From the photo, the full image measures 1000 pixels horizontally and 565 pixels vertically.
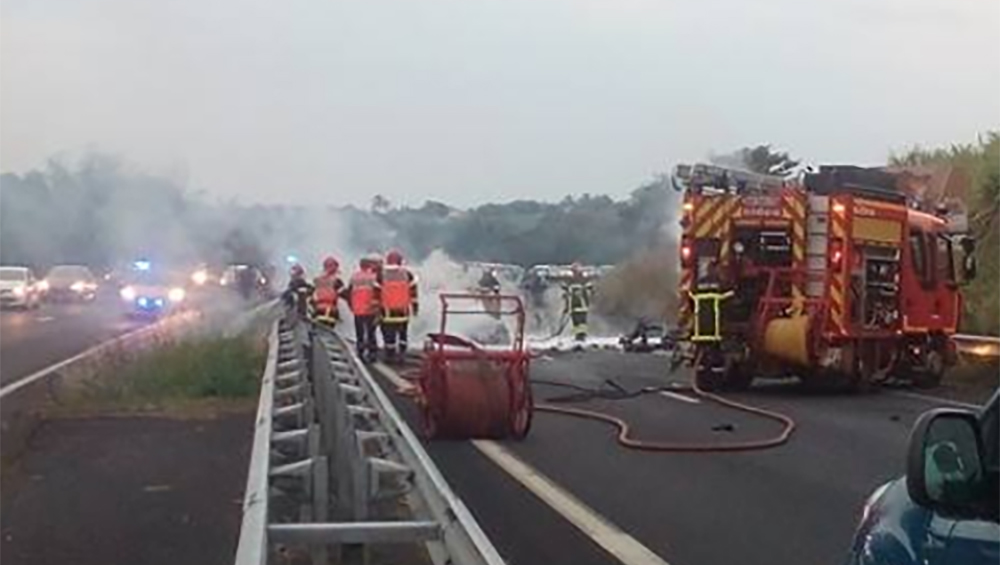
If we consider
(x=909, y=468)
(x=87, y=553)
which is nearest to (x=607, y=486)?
(x=87, y=553)

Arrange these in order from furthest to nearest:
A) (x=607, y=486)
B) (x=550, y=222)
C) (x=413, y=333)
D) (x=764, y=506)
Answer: (x=550, y=222) < (x=413, y=333) < (x=607, y=486) < (x=764, y=506)

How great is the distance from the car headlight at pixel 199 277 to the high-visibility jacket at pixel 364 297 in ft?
66.1

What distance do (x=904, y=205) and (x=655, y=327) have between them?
38.1ft

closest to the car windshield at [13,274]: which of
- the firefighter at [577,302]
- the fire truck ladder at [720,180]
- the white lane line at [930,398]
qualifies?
the firefighter at [577,302]

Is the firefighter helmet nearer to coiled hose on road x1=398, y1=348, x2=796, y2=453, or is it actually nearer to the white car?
coiled hose on road x1=398, y1=348, x2=796, y2=453

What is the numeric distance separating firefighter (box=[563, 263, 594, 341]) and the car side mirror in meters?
30.0

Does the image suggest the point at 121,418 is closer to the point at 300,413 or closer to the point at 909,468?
the point at 300,413

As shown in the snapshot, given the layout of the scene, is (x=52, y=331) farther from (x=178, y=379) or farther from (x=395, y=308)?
(x=178, y=379)

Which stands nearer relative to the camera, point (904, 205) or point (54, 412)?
point (54, 412)

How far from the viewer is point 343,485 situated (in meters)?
8.70

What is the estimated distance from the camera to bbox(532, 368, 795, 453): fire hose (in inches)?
596

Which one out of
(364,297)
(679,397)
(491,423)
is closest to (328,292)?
(364,297)

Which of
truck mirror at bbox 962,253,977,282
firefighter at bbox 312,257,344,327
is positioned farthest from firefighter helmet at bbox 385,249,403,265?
truck mirror at bbox 962,253,977,282

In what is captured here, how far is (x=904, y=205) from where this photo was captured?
72.7 feet
